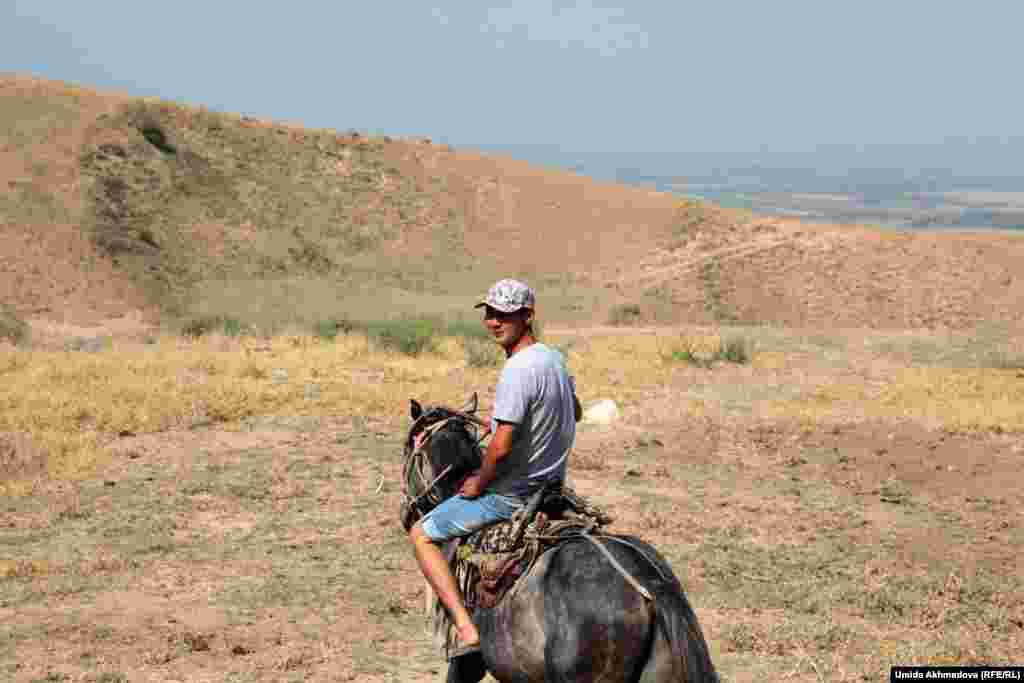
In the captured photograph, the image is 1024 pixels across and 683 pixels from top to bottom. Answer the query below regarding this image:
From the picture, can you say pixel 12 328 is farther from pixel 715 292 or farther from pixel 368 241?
pixel 715 292

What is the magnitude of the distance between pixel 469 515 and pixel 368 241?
42.6 m

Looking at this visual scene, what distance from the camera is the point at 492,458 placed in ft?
18.3

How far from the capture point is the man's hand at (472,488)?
5.67 metres

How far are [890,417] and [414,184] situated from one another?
125ft

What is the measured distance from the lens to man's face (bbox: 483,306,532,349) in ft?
18.7

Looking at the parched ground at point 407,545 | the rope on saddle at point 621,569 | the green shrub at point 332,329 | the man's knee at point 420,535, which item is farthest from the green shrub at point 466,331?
the rope on saddle at point 621,569

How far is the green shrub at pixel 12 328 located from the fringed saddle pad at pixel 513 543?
22.9 m

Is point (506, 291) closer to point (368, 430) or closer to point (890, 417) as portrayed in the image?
point (368, 430)

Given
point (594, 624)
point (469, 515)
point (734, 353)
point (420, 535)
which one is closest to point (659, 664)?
point (594, 624)

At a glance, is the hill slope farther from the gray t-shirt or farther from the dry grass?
the gray t-shirt

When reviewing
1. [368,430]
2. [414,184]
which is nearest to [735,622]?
[368,430]

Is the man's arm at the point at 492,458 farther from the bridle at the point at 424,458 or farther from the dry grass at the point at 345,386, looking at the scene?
the dry grass at the point at 345,386

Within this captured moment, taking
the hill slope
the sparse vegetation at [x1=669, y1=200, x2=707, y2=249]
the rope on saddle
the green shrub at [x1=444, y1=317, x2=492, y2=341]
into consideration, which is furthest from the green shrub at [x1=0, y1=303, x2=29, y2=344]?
the sparse vegetation at [x1=669, y1=200, x2=707, y2=249]

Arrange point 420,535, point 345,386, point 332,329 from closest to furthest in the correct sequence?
point 420,535 < point 345,386 < point 332,329
